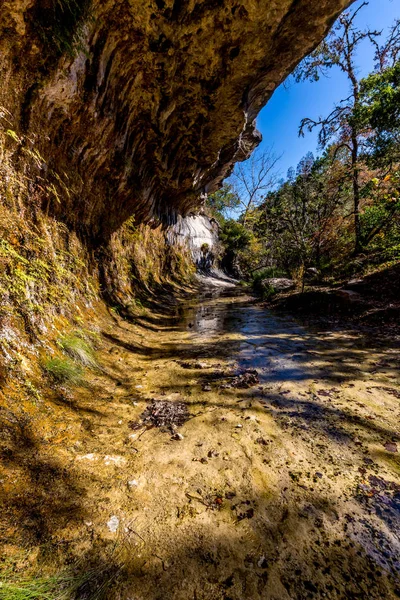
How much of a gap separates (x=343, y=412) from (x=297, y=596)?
5.98 ft

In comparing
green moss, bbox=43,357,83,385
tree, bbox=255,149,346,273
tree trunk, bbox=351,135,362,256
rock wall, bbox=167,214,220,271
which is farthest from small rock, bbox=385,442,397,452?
rock wall, bbox=167,214,220,271

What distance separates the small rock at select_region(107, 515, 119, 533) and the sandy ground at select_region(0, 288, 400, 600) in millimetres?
11

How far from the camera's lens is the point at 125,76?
513 cm

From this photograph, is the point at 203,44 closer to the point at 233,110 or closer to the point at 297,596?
the point at 233,110

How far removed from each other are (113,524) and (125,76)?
724cm

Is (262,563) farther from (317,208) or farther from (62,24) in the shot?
(317,208)

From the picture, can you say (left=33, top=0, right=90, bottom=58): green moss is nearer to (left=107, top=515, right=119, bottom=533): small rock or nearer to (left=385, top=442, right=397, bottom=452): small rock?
(left=107, top=515, right=119, bottom=533): small rock

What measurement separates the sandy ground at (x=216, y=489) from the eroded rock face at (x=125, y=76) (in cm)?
375

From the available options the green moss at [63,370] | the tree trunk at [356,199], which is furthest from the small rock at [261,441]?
the tree trunk at [356,199]

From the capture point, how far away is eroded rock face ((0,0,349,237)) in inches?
130

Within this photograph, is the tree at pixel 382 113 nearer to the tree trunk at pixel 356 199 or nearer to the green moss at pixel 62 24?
the tree trunk at pixel 356 199

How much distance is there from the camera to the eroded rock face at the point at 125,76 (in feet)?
10.9

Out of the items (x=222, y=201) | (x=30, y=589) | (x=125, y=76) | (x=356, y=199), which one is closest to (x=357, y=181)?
→ (x=356, y=199)

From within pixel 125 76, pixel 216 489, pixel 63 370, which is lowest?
pixel 216 489
